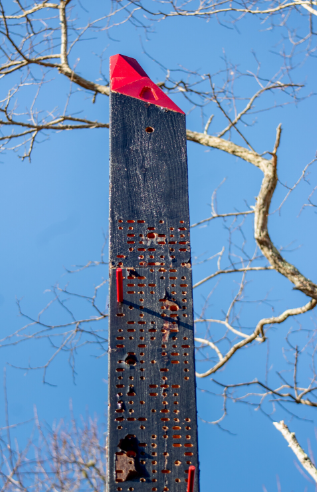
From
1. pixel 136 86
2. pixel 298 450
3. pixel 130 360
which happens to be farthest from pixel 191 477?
pixel 136 86

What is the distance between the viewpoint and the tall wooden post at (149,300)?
5.74ft

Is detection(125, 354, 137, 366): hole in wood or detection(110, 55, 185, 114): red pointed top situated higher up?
detection(110, 55, 185, 114): red pointed top

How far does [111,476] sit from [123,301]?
65 centimetres

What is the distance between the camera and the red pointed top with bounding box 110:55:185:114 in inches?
90.7

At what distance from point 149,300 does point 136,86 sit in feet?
3.59

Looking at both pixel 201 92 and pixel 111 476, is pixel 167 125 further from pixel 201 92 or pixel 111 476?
pixel 201 92

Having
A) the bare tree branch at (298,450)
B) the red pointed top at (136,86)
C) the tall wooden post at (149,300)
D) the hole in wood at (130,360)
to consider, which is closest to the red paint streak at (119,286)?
the tall wooden post at (149,300)

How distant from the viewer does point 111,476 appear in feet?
5.66

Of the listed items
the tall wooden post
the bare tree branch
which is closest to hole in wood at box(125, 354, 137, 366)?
the tall wooden post

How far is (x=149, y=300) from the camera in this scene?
1.93 m

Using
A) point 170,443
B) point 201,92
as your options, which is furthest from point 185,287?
point 201,92

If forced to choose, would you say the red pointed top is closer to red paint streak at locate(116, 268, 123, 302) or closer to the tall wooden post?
the tall wooden post

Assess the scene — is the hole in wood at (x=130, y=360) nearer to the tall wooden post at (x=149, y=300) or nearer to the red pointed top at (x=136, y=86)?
the tall wooden post at (x=149, y=300)

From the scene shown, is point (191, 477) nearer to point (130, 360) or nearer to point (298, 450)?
point (130, 360)
